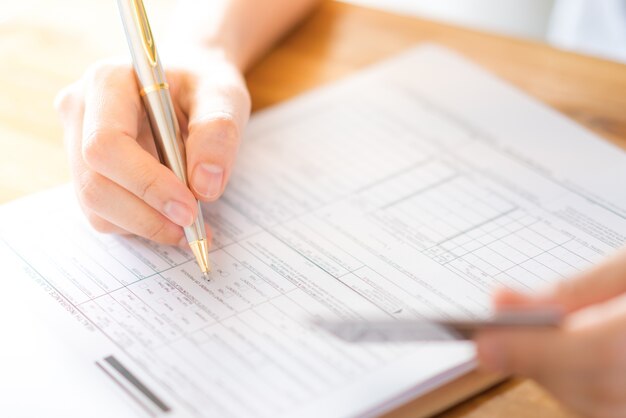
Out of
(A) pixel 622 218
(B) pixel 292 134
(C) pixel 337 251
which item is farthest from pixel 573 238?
(B) pixel 292 134

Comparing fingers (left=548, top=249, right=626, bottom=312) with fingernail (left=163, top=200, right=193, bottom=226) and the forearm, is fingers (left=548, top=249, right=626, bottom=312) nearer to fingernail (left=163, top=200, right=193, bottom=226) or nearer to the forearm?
fingernail (left=163, top=200, right=193, bottom=226)

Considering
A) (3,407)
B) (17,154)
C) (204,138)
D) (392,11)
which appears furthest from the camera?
(392,11)

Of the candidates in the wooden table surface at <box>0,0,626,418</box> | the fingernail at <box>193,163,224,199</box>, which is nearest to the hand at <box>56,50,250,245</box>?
the fingernail at <box>193,163,224,199</box>

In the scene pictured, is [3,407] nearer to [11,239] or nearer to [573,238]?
[11,239]

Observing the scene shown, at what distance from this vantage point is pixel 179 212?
1.92 ft

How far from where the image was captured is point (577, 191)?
69cm

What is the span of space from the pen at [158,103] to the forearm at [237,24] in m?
0.18

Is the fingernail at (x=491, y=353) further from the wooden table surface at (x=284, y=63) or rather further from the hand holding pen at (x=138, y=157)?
the wooden table surface at (x=284, y=63)

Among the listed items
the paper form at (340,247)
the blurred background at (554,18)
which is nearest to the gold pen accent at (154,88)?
the paper form at (340,247)

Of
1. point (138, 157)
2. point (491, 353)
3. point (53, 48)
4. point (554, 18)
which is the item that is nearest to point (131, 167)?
point (138, 157)

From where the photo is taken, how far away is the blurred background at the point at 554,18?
1101mm

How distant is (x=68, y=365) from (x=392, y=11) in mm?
615

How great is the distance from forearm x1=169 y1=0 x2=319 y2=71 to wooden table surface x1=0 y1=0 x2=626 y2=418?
0.02 metres

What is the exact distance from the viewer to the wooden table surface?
777 mm
